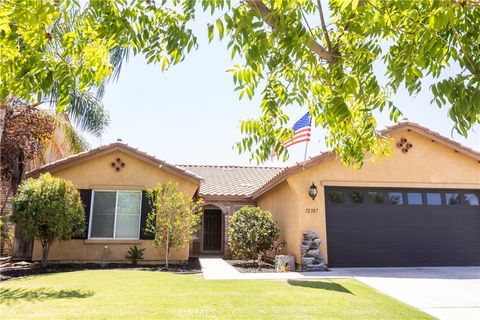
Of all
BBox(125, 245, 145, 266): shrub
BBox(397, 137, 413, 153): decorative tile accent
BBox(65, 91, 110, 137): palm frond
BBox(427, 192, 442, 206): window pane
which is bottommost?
BBox(125, 245, 145, 266): shrub

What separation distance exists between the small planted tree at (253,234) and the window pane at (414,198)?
5.21m

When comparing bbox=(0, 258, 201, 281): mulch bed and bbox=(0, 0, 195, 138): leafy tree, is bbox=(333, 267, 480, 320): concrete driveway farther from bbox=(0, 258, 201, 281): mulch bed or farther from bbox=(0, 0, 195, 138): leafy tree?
bbox=(0, 0, 195, 138): leafy tree

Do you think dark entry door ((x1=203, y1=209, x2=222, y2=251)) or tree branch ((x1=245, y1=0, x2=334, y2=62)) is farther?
dark entry door ((x1=203, y1=209, x2=222, y2=251))

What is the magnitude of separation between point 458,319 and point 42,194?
11.6 metres

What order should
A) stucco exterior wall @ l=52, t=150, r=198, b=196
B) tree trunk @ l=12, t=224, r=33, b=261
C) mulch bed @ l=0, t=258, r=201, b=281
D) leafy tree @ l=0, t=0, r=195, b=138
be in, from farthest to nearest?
stucco exterior wall @ l=52, t=150, r=198, b=196 < tree trunk @ l=12, t=224, r=33, b=261 < mulch bed @ l=0, t=258, r=201, b=281 < leafy tree @ l=0, t=0, r=195, b=138

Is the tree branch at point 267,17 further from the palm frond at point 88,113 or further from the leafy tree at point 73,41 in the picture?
the palm frond at point 88,113

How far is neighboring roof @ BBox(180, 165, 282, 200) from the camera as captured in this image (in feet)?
59.8

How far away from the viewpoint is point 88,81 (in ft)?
12.6

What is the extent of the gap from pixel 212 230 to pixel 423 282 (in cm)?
1275

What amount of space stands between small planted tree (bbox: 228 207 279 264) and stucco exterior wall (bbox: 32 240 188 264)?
236 cm

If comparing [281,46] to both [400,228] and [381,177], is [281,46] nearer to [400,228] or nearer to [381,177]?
[381,177]

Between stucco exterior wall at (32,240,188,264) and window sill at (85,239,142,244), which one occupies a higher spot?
window sill at (85,239,142,244)

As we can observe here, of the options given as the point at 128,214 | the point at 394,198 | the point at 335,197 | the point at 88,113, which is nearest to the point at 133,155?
the point at 128,214

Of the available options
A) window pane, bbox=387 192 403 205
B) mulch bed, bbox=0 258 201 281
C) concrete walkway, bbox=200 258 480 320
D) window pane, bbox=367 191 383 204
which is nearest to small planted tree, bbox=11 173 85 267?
mulch bed, bbox=0 258 201 281
